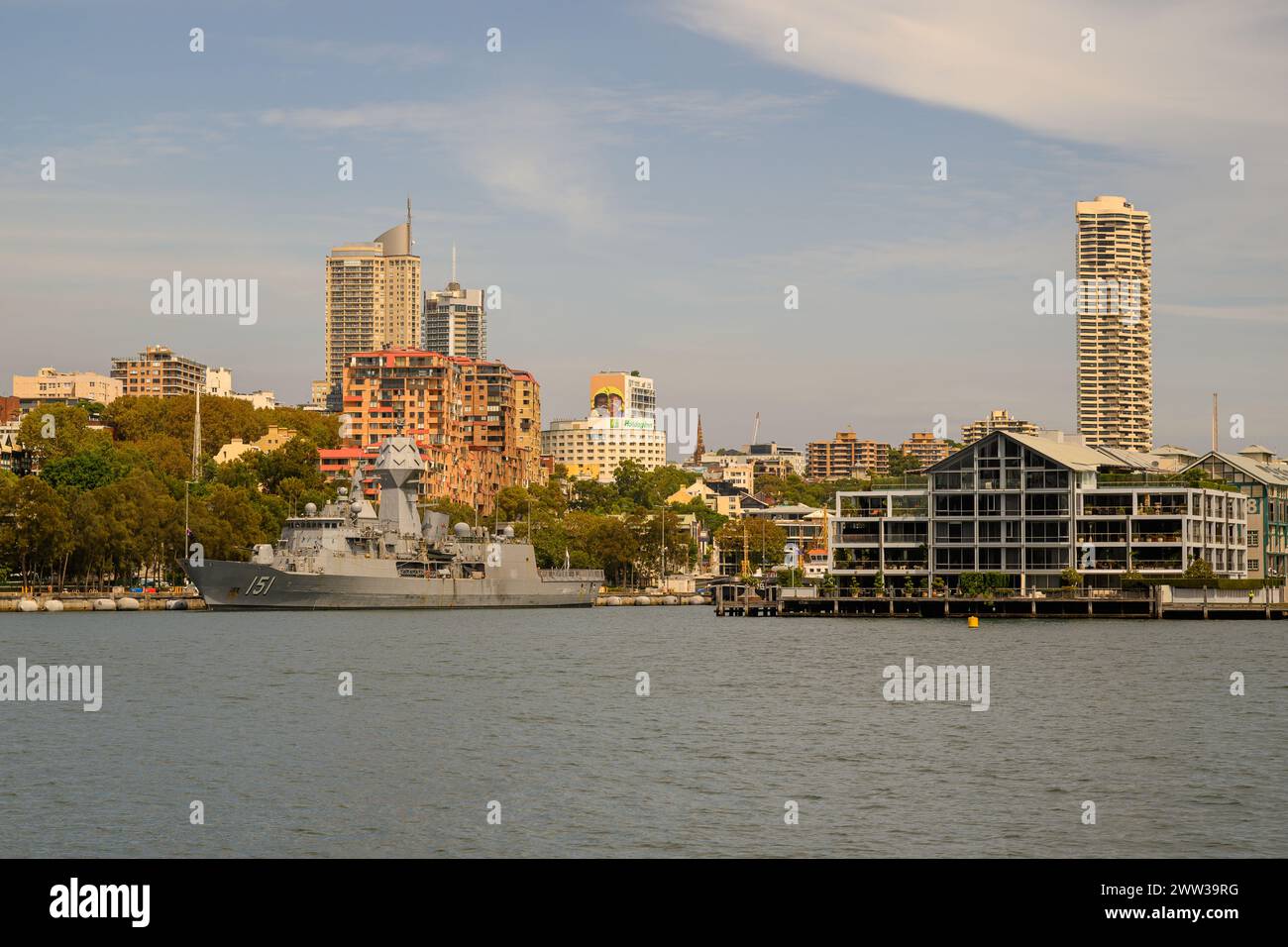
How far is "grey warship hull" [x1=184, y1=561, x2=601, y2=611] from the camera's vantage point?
391 ft

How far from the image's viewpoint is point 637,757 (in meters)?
39.4

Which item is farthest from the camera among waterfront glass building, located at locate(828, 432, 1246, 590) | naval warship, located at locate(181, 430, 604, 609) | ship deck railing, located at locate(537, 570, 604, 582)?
ship deck railing, located at locate(537, 570, 604, 582)

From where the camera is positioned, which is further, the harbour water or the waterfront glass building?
the waterfront glass building

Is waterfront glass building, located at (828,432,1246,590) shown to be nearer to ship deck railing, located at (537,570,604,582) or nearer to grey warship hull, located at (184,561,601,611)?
grey warship hull, located at (184,561,601,611)

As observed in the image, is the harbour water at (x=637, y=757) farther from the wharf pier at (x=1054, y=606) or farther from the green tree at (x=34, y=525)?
the green tree at (x=34, y=525)

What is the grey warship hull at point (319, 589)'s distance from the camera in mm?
119312

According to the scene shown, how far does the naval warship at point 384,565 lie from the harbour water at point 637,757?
4249 cm

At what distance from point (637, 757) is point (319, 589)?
85039 mm

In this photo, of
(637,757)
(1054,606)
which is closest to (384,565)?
(1054,606)

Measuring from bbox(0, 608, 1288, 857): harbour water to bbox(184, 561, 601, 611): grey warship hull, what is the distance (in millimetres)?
41782

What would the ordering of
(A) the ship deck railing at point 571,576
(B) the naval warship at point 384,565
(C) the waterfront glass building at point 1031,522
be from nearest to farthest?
(B) the naval warship at point 384,565 → (C) the waterfront glass building at point 1031,522 → (A) the ship deck railing at point 571,576

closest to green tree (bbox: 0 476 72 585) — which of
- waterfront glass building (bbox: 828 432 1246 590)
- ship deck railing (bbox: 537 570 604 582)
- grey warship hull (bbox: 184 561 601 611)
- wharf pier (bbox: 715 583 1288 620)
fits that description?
grey warship hull (bbox: 184 561 601 611)

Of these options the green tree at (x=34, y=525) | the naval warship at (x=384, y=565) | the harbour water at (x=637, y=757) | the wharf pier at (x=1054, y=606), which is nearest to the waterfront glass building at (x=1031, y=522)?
the wharf pier at (x=1054, y=606)
